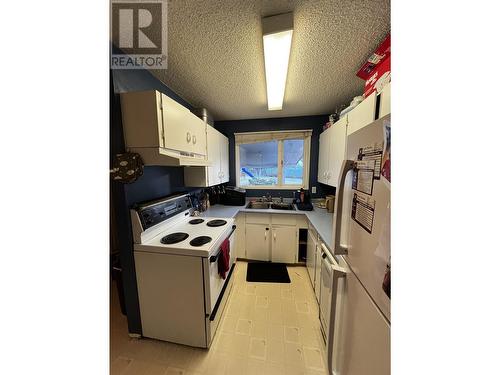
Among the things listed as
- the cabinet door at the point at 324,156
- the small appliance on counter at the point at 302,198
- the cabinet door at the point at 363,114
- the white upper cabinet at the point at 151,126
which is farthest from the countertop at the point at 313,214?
the white upper cabinet at the point at 151,126

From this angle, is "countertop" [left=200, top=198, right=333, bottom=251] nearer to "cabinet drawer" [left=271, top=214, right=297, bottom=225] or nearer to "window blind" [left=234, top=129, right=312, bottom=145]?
"cabinet drawer" [left=271, top=214, right=297, bottom=225]

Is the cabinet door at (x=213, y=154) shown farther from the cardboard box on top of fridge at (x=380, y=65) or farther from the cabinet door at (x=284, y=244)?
the cardboard box on top of fridge at (x=380, y=65)

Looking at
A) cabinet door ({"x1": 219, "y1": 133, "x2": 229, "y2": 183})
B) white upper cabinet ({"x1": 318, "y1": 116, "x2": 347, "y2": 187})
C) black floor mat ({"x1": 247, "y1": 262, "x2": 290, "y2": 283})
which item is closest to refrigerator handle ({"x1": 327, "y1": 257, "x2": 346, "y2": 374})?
white upper cabinet ({"x1": 318, "y1": 116, "x2": 347, "y2": 187})

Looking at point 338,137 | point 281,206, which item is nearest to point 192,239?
point 281,206

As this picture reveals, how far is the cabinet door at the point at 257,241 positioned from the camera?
2.65 m

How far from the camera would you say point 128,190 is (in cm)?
137

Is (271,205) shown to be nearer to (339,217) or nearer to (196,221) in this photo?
(196,221)

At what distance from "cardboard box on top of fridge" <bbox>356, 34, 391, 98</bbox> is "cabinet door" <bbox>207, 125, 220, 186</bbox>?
5.61 feet

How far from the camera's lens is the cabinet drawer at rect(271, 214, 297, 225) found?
2545 millimetres

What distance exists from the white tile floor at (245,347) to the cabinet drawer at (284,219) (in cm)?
98

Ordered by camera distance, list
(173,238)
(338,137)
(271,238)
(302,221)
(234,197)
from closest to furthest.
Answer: (173,238) < (338,137) < (302,221) < (271,238) < (234,197)

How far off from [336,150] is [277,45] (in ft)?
4.48

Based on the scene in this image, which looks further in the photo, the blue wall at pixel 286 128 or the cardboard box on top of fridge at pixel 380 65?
the blue wall at pixel 286 128
